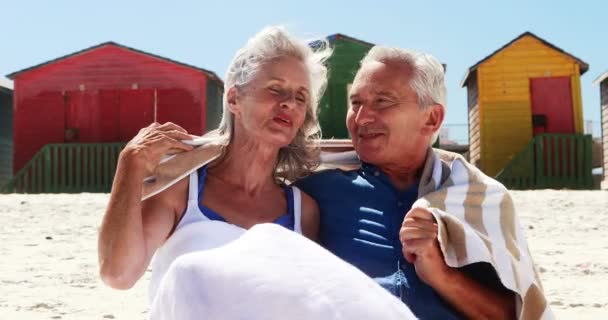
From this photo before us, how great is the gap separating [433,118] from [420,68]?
21 cm

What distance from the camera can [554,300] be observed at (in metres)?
3.96

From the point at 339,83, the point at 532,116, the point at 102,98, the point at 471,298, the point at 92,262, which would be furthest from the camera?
the point at 102,98

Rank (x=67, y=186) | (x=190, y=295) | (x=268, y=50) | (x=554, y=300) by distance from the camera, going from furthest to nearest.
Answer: (x=67, y=186), (x=554, y=300), (x=268, y=50), (x=190, y=295)

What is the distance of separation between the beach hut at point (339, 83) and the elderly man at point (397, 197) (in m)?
12.9

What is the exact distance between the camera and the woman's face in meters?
2.37

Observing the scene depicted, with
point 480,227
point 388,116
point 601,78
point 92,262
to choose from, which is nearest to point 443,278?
point 480,227

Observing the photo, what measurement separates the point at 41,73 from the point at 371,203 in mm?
17390

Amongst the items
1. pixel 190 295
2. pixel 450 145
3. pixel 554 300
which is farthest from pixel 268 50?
pixel 450 145

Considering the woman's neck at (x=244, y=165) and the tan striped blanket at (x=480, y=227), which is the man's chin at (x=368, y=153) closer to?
the tan striped blanket at (x=480, y=227)

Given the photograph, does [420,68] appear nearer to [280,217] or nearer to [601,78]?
[280,217]

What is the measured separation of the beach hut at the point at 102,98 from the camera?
17.8 meters

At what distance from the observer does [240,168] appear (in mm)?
2492

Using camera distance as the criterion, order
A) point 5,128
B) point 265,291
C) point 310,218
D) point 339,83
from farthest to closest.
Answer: point 5,128
point 339,83
point 310,218
point 265,291

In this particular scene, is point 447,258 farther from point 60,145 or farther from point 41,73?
point 41,73
